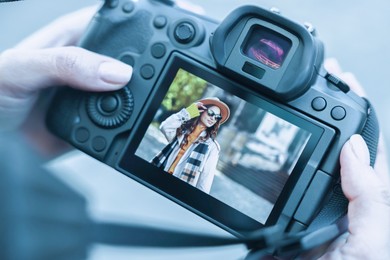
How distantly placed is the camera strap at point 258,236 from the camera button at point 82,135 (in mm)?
112

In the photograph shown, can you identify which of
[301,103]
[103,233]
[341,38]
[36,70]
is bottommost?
[103,233]

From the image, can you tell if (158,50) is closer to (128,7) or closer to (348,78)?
(128,7)

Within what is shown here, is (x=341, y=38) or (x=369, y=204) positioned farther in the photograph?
(x=341, y=38)

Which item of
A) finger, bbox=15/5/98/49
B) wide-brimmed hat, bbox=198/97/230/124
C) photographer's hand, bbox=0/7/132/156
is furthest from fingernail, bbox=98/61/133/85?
finger, bbox=15/5/98/49

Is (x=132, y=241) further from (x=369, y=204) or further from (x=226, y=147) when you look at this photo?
(x=369, y=204)

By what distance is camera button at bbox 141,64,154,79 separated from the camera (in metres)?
0.63

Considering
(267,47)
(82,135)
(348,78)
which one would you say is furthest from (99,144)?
(348,78)

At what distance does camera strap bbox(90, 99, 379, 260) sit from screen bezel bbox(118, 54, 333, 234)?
0.03 meters

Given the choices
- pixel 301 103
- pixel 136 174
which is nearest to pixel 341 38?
pixel 301 103

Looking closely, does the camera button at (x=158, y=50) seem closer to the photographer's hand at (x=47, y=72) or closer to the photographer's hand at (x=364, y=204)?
the photographer's hand at (x=47, y=72)

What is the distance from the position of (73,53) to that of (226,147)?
0.22 metres

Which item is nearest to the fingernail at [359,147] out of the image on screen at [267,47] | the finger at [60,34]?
the image on screen at [267,47]

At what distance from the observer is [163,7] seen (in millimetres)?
639

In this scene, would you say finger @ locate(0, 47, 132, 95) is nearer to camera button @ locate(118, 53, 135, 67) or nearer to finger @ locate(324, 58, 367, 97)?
camera button @ locate(118, 53, 135, 67)
